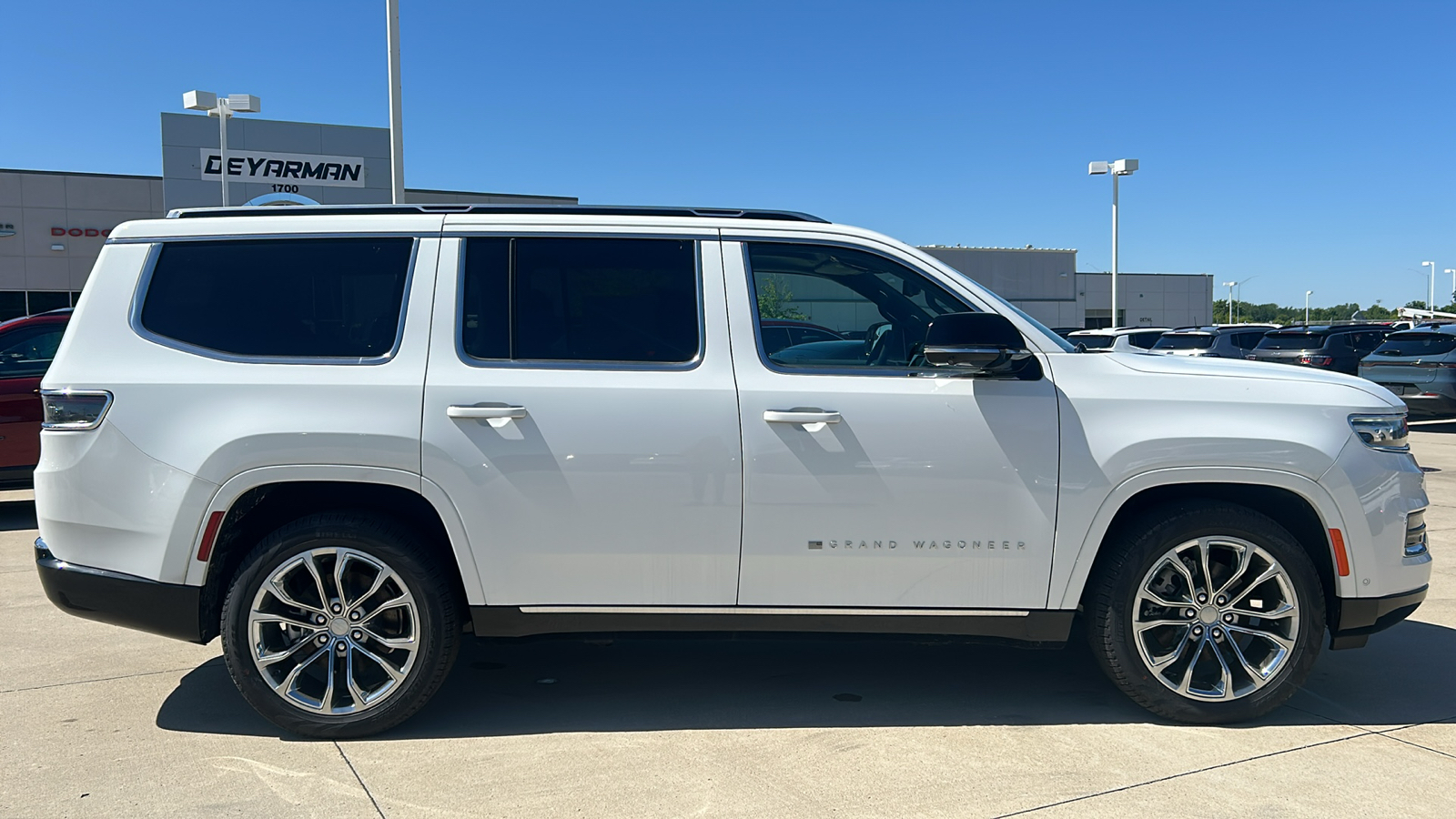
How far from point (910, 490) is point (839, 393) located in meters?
0.44

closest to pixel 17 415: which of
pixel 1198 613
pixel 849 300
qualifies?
pixel 849 300

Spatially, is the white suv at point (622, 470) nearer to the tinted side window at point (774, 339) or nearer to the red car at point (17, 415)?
the tinted side window at point (774, 339)

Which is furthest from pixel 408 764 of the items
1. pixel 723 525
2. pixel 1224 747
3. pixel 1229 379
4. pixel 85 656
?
pixel 1229 379

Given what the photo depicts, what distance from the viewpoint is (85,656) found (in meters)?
5.16

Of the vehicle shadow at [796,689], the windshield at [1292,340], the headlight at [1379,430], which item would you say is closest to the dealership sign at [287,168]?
the windshield at [1292,340]

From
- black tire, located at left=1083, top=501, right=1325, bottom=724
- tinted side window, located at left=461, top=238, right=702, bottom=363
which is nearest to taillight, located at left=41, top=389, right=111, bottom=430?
tinted side window, located at left=461, top=238, right=702, bottom=363

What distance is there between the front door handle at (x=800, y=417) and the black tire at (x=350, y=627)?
1.35 m

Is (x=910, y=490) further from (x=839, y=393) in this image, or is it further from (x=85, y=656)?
(x=85, y=656)

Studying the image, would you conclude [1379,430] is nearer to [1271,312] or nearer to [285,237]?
[285,237]

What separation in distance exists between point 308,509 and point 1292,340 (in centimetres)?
1979

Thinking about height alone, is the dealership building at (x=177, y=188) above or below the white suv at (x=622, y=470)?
above

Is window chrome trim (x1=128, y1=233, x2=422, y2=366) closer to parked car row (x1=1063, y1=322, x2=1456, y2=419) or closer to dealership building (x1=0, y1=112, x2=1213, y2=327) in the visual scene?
parked car row (x1=1063, y1=322, x2=1456, y2=419)

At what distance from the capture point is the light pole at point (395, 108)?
38.0 ft

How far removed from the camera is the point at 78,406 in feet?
13.0
